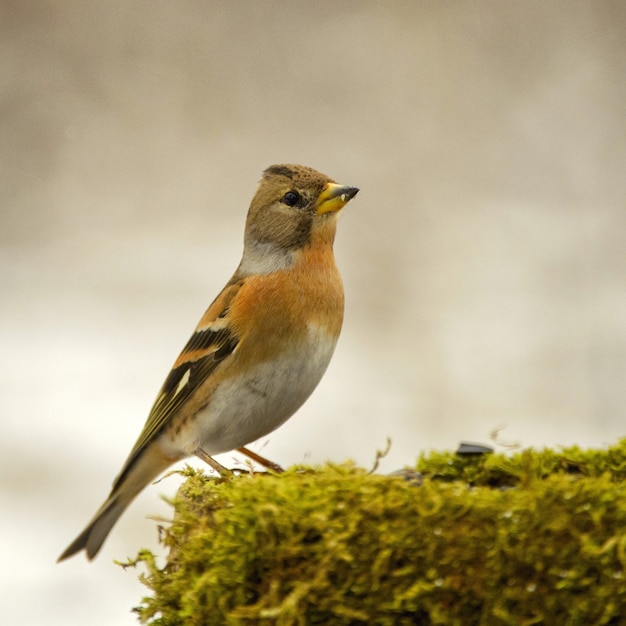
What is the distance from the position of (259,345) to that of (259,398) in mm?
175

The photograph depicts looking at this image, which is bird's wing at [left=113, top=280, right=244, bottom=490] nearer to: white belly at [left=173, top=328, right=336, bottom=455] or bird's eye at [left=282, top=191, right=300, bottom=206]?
white belly at [left=173, top=328, right=336, bottom=455]


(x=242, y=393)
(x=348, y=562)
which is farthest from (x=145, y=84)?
(x=348, y=562)

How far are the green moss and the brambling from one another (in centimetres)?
128

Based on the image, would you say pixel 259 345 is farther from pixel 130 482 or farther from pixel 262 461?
pixel 130 482

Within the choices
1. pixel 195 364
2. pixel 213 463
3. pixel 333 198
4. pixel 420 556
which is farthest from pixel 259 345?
pixel 420 556

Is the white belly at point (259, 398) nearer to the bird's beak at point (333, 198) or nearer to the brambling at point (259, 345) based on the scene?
the brambling at point (259, 345)

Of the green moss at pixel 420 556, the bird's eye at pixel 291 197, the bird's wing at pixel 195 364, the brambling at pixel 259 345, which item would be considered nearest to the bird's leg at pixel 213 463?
the brambling at pixel 259 345

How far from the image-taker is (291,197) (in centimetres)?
352

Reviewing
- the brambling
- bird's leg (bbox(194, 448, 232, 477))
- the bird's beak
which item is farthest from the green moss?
the bird's beak

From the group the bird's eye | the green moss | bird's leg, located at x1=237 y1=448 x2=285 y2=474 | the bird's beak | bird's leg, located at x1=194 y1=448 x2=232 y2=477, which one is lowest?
the green moss

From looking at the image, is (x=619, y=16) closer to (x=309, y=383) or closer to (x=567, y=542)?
(x=309, y=383)

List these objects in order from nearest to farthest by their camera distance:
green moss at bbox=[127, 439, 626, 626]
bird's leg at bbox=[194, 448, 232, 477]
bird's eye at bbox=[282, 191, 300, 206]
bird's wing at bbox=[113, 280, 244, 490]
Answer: green moss at bbox=[127, 439, 626, 626]
bird's leg at bbox=[194, 448, 232, 477]
bird's wing at bbox=[113, 280, 244, 490]
bird's eye at bbox=[282, 191, 300, 206]

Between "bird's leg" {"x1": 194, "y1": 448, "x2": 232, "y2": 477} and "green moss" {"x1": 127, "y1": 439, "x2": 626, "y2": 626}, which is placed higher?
"bird's leg" {"x1": 194, "y1": 448, "x2": 232, "y2": 477}

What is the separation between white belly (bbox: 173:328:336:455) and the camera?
318cm
